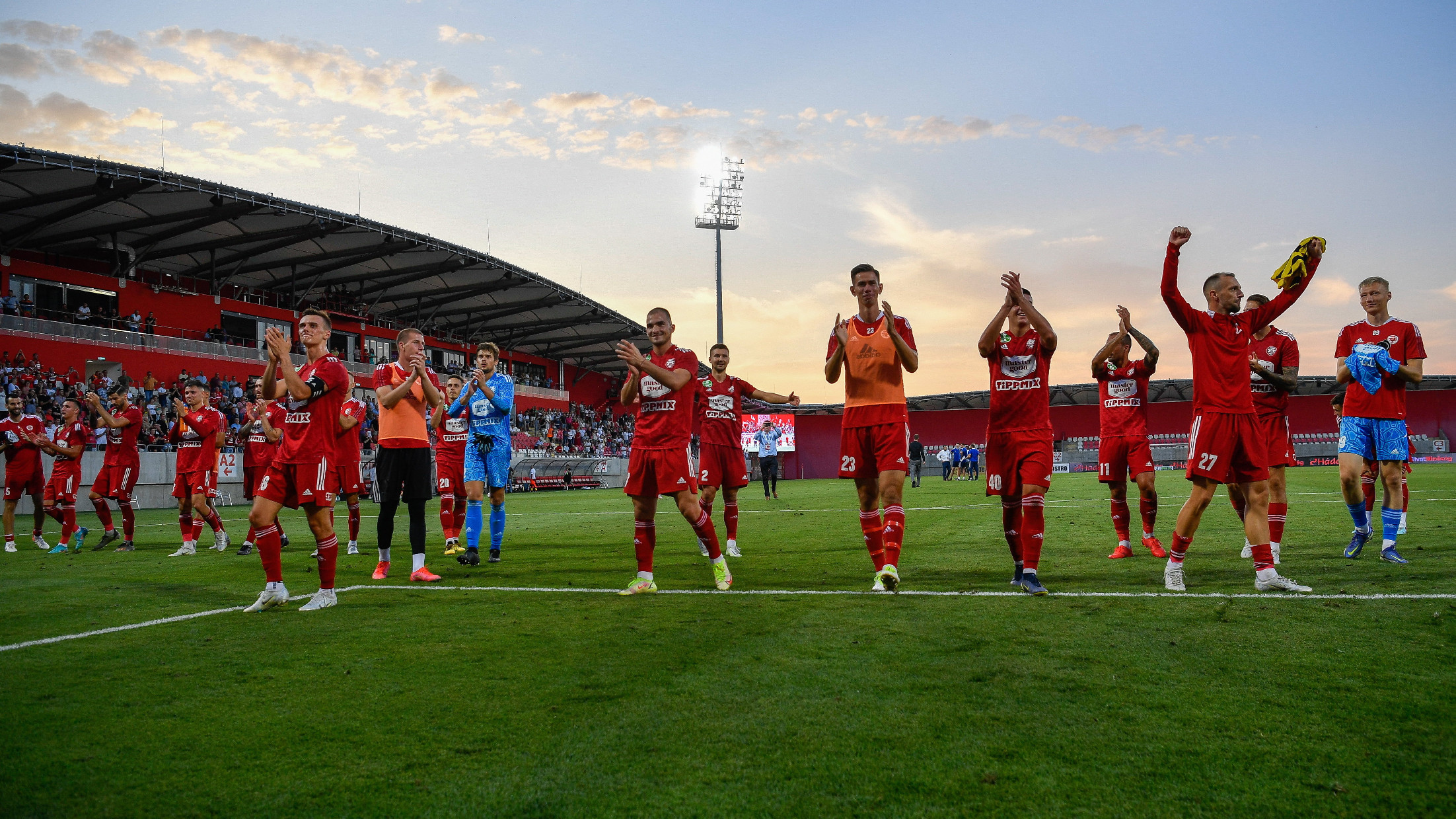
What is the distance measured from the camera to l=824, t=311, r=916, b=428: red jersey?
6.56m

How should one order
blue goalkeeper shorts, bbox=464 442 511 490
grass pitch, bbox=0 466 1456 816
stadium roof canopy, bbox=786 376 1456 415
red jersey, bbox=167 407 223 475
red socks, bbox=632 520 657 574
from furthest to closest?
1. stadium roof canopy, bbox=786 376 1456 415
2. red jersey, bbox=167 407 223 475
3. blue goalkeeper shorts, bbox=464 442 511 490
4. red socks, bbox=632 520 657 574
5. grass pitch, bbox=0 466 1456 816

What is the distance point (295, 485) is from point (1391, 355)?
9438 mm

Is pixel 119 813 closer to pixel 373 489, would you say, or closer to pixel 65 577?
pixel 65 577

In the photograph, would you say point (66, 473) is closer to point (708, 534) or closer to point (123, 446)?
point (123, 446)

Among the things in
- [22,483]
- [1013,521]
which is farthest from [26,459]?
[1013,521]

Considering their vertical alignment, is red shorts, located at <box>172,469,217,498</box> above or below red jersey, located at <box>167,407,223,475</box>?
below

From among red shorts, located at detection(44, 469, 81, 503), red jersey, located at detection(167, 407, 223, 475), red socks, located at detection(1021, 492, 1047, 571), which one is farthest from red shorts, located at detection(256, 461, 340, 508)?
red shorts, located at detection(44, 469, 81, 503)

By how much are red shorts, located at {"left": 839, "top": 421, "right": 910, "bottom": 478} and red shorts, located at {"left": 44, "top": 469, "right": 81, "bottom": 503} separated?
37.9ft

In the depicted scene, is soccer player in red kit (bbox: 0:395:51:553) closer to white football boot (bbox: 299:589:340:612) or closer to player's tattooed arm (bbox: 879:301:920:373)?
white football boot (bbox: 299:589:340:612)

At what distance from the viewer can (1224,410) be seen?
241 inches

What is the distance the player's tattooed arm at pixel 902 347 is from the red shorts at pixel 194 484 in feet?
31.5

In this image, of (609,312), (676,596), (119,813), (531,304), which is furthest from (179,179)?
(119,813)

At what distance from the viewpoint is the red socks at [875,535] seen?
6.73 m

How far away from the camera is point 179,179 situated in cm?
2806
